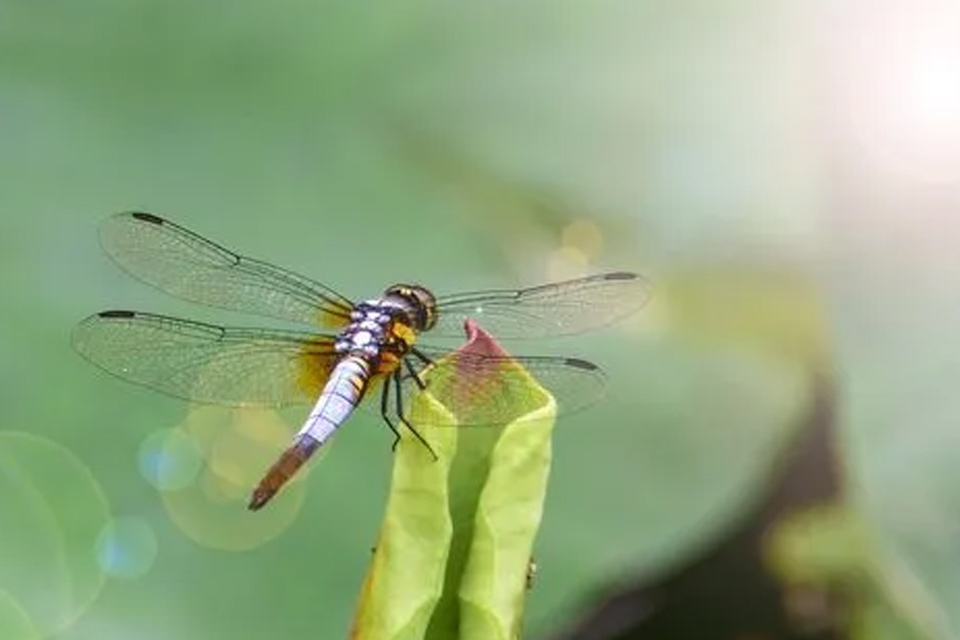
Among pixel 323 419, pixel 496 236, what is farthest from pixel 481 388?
pixel 496 236

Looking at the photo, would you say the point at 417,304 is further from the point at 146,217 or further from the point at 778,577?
the point at 778,577

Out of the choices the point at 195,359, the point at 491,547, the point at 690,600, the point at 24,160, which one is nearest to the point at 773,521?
the point at 690,600

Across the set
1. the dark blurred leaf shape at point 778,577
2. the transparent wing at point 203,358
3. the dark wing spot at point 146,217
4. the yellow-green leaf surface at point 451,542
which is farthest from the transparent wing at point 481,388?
the dark blurred leaf shape at point 778,577

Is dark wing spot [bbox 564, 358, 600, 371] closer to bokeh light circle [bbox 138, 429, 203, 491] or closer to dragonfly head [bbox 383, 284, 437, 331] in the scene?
dragonfly head [bbox 383, 284, 437, 331]

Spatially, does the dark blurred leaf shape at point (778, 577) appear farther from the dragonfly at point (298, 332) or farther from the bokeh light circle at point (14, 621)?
the bokeh light circle at point (14, 621)

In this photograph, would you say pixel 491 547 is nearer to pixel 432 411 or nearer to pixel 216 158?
pixel 432 411

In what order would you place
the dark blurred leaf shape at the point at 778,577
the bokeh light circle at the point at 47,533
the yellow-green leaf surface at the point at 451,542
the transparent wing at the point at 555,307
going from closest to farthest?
1. the yellow-green leaf surface at the point at 451,542
2. the bokeh light circle at the point at 47,533
3. the transparent wing at the point at 555,307
4. the dark blurred leaf shape at the point at 778,577

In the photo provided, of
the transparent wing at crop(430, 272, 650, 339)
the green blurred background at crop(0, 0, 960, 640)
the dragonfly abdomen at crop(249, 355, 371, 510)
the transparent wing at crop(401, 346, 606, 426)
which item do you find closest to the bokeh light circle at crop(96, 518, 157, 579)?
the green blurred background at crop(0, 0, 960, 640)

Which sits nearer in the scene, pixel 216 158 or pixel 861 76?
pixel 216 158
